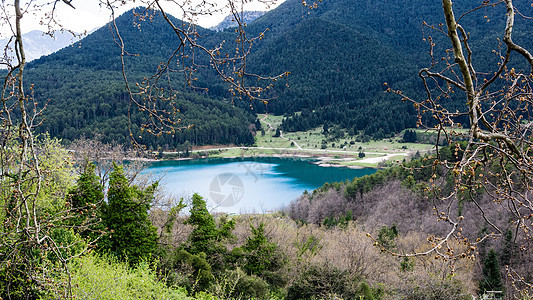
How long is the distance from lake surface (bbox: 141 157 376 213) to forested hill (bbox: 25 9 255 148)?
6253 millimetres

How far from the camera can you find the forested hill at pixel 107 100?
2083 inches

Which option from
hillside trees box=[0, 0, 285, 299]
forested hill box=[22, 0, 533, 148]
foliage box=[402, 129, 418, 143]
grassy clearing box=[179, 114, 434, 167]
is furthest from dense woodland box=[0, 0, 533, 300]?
grassy clearing box=[179, 114, 434, 167]

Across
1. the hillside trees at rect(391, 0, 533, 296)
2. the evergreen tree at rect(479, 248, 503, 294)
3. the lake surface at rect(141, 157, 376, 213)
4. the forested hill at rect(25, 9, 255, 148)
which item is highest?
the forested hill at rect(25, 9, 255, 148)

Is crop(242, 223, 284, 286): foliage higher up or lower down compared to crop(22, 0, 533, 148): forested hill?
lower down

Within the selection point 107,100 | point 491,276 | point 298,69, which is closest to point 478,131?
point 491,276

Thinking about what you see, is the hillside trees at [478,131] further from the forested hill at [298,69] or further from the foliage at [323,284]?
the forested hill at [298,69]

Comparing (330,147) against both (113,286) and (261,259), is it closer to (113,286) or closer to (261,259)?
(261,259)

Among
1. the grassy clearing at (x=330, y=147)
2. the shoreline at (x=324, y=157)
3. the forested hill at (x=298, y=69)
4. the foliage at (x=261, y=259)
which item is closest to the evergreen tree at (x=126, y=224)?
the foliage at (x=261, y=259)

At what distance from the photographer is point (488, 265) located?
15.3 m

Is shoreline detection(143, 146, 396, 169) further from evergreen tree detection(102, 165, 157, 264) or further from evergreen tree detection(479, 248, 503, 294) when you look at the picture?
evergreen tree detection(102, 165, 157, 264)

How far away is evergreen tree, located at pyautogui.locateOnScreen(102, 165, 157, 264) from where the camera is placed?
37.9 ft

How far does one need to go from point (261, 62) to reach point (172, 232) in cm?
12222

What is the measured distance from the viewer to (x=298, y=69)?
12362cm

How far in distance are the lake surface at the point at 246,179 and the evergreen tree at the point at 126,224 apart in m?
14.6
